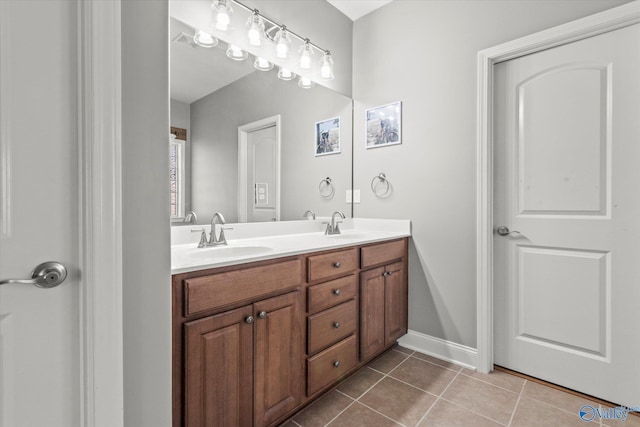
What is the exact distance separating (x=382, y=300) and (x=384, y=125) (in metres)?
1.31

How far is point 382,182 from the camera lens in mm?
2361

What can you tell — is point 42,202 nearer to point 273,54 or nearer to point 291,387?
point 291,387

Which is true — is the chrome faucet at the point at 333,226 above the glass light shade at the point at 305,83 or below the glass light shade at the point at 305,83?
below

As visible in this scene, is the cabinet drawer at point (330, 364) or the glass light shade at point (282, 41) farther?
the glass light shade at point (282, 41)

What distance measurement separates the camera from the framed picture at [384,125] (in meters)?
2.27

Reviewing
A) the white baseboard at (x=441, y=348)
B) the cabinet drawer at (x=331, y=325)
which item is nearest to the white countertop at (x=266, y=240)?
the cabinet drawer at (x=331, y=325)

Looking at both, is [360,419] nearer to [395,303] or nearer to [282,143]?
[395,303]

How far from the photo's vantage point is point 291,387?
53.8 inches

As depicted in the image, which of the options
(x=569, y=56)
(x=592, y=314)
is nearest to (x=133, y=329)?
(x=592, y=314)

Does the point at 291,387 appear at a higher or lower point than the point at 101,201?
lower

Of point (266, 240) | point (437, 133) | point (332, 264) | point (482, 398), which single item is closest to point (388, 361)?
point (482, 398)

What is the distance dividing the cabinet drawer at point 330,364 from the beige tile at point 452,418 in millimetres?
449

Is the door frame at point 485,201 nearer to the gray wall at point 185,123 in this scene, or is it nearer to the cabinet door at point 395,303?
the cabinet door at point 395,303

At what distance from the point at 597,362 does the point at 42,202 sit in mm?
2478
